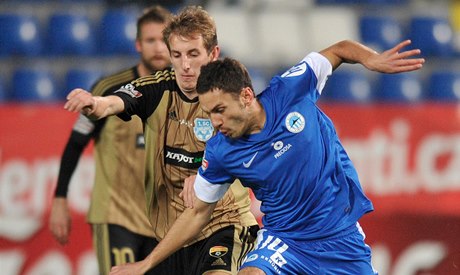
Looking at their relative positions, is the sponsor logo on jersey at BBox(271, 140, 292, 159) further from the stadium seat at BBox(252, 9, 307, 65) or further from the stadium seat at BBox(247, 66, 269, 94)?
the stadium seat at BBox(252, 9, 307, 65)

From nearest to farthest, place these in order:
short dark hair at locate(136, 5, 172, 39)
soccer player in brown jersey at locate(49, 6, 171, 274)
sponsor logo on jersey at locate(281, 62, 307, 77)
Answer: sponsor logo on jersey at locate(281, 62, 307, 77) → soccer player in brown jersey at locate(49, 6, 171, 274) → short dark hair at locate(136, 5, 172, 39)

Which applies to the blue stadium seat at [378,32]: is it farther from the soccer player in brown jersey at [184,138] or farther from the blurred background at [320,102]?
the soccer player in brown jersey at [184,138]

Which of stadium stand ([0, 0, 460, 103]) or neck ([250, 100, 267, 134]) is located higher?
neck ([250, 100, 267, 134])

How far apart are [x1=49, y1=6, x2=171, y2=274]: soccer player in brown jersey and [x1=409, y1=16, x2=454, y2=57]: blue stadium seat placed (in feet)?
22.2

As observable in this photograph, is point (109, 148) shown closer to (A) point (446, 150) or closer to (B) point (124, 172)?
(B) point (124, 172)

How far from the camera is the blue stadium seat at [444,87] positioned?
12305 millimetres

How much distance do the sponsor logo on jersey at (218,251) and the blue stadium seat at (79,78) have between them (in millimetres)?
5612

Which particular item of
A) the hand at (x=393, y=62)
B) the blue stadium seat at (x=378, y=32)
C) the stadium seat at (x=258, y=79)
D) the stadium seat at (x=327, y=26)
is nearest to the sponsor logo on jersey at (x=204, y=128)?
the hand at (x=393, y=62)

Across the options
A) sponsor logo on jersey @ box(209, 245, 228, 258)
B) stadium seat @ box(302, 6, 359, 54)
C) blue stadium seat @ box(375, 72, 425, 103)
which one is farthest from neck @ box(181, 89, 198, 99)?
blue stadium seat @ box(375, 72, 425, 103)

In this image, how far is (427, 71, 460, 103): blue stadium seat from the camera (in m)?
12.3

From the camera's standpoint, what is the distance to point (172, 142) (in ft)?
16.9

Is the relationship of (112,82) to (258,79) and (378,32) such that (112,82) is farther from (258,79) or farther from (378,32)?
(378,32)

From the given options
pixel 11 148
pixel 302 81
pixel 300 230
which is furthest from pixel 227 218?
pixel 11 148

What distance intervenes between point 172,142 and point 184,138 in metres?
0.08
